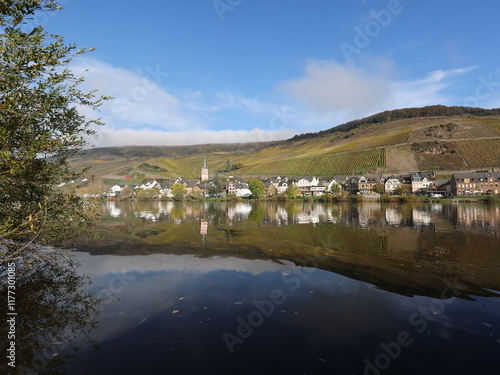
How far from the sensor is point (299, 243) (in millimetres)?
22000

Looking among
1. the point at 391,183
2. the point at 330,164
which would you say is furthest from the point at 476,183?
the point at 330,164

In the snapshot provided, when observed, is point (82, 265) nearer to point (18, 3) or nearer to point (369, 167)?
point (18, 3)

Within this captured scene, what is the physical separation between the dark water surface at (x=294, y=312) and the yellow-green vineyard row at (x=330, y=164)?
13281cm

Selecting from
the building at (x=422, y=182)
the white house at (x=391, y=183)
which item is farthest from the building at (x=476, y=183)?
the white house at (x=391, y=183)

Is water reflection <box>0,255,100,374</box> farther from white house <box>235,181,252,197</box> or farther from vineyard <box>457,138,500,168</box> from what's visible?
vineyard <box>457,138,500,168</box>

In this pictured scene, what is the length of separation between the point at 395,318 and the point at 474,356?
2.20 metres

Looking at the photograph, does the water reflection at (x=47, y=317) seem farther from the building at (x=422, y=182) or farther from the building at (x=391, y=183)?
the building at (x=422, y=182)

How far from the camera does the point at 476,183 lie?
331 ft

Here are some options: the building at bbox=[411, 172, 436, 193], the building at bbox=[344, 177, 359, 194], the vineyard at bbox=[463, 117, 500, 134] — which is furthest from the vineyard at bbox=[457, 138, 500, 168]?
the building at bbox=[344, 177, 359, 194]

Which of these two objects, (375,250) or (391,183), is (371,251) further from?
(391,183)

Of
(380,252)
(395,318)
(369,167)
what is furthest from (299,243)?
(369,167)

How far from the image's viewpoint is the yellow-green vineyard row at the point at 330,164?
144 m

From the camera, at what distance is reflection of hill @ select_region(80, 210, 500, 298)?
42.2ft

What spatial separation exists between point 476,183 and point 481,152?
110 ft
